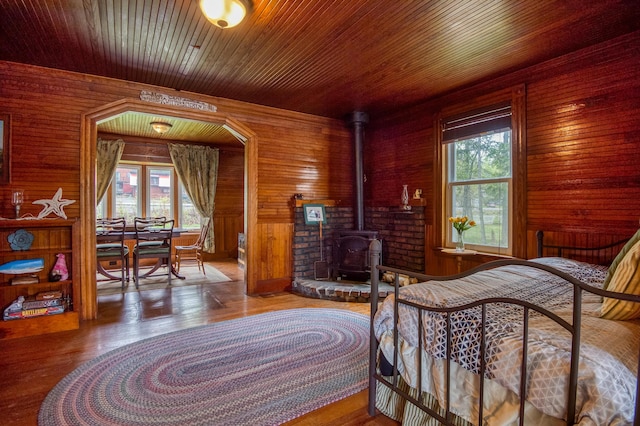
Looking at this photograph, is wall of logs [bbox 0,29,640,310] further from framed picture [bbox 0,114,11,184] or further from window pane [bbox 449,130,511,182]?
window pane [bbox 449,130,511,182]

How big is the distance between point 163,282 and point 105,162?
2.78m

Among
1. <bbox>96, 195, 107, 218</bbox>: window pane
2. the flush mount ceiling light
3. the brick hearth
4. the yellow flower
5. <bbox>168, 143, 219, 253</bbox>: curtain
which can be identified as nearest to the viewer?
the flush mount ceiling light

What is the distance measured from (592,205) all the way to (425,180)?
175 centimetres

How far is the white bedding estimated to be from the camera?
3.31ft

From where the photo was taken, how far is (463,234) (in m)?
3.92

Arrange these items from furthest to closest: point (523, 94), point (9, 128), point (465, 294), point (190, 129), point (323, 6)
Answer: point (190, 129)
point (523, 94)
point (9, 128)
point (323, 6)
point (465, 294)

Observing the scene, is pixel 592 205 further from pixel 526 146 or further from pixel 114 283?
pixel 114 283

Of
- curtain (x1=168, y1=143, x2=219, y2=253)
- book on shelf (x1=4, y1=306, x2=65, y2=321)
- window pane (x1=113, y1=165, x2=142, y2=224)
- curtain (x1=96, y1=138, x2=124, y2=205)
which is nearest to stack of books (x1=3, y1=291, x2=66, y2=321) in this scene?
book on shelf (x1=4, y1=306, x2=65, y2=321)

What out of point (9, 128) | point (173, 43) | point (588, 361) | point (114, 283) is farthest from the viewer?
point (114, 283)

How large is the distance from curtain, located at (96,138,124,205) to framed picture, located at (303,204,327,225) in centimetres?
407

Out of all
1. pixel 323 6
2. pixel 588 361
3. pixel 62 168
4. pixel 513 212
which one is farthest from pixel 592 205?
pixel 62 168

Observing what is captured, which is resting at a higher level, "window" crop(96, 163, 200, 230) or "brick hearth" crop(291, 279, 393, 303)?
"window" crop(96, 163, 200, 230)

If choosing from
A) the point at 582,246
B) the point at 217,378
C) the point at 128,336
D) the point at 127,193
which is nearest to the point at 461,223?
the point at 582,246

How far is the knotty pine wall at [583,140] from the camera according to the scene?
264 centimetres
